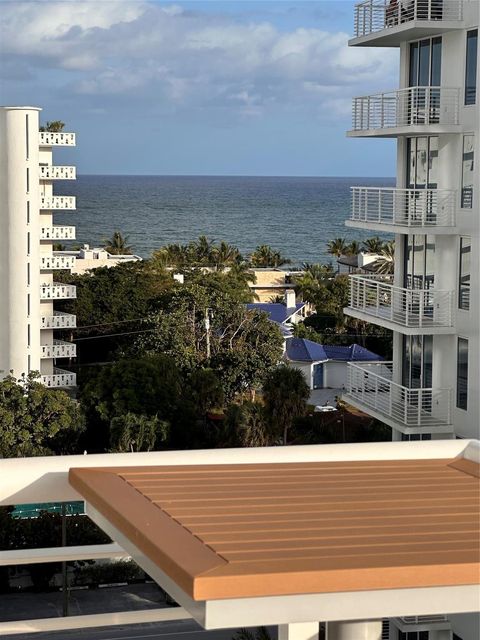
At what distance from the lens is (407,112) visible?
1756cm

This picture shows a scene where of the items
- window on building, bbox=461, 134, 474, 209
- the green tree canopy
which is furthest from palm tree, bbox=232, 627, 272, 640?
the green tree canopy

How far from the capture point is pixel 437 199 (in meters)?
17.0

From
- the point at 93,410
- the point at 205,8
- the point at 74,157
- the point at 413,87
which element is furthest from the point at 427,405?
the point at 74,157

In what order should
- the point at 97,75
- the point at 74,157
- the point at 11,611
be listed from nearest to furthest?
the point at 11,611 → the point at 97,75 → the point at 74,157

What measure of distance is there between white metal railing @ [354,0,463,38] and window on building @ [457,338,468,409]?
15.6 feet

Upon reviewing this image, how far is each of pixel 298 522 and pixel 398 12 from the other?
14340 mm

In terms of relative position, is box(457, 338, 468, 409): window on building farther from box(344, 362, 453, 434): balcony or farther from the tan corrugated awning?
the tan corrugated awning

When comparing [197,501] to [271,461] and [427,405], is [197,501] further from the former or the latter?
[427,405]

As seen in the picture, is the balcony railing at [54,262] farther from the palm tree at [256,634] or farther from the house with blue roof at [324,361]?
the palm tree at [256,634]

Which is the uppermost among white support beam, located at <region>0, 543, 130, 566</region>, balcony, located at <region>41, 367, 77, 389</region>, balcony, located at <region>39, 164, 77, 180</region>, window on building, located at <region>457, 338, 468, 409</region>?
balcony, located at <region>39, 164, 77, 180</region>

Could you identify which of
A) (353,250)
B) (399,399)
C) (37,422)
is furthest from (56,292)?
(353,250)

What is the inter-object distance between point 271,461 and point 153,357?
90.0 ft

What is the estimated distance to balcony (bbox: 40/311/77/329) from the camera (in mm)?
41969

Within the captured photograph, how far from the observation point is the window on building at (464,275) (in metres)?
16.8
